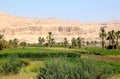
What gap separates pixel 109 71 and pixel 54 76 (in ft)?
21.7

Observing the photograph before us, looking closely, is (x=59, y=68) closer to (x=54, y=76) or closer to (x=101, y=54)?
(x=54, y=76)

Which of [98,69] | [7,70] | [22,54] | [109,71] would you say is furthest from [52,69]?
[22,54]

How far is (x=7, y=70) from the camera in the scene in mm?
26781

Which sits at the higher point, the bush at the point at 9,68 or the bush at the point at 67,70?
the bush at the point at 67,70

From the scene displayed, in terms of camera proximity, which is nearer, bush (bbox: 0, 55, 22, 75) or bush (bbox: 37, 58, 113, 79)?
bush (bbox: 37, 58, 113, 79)

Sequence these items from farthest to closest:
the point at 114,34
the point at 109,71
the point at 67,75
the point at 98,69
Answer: the point at 114,34
the point at 109,71
the point at 98,69
the point at 67,75

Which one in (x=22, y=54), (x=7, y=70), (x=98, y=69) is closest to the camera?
(x=98, y=69)

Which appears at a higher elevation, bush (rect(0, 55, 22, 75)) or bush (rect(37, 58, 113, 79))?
bush (rect(37, 58, 113, 79))

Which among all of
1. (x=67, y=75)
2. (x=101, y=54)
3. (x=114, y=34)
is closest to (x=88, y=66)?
(x=67, y=75)

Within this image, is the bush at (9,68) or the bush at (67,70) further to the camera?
the bush at (9,68)

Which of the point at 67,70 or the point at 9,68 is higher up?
the point at 67,70

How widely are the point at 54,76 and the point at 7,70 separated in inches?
429

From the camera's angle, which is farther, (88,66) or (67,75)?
(88,66)

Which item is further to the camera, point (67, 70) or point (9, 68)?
point (9, 68)
